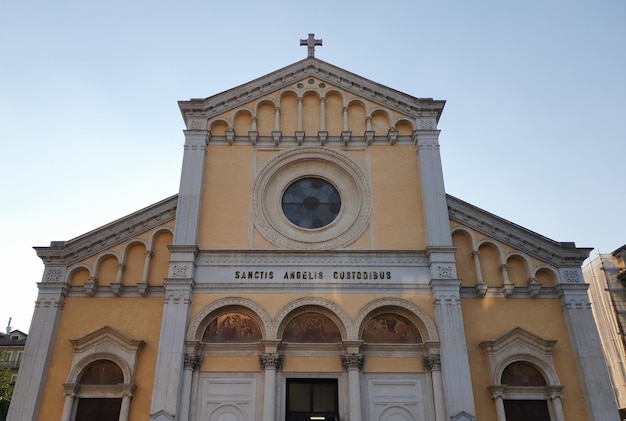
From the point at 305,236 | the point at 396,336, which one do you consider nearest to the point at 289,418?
the point at 396,336

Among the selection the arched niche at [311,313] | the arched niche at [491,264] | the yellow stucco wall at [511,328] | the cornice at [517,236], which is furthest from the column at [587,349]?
the arched niche at [311,313]

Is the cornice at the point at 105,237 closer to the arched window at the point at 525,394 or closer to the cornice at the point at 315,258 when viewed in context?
the cornice at the point at 315,258

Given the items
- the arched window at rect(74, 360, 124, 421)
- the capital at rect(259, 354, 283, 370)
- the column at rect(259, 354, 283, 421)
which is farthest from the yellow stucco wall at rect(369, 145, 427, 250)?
the arched window at rect(74, 360, 124, 421)

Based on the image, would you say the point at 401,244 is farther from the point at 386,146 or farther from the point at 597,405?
the point at 597,405

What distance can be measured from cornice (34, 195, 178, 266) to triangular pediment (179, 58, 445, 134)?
392 cm

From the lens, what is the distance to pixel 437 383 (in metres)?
16.4

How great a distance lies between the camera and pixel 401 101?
21.2 metres

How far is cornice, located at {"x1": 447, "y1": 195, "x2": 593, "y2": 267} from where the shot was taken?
60.9 feet

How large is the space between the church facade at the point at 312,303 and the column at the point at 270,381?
55 mm

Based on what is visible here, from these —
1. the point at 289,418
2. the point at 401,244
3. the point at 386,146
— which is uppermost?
the point at 386,146

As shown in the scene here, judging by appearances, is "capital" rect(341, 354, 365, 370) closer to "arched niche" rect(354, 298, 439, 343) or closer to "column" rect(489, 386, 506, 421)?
"arched niche" rect(354, 298, 439, 343)

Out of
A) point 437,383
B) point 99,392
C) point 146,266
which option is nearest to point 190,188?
point 146,266

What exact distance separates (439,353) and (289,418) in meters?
5.25

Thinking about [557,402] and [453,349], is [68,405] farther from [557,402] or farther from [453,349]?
[557,402]
